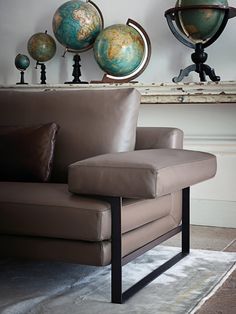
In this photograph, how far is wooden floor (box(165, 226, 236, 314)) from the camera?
6.39 feet

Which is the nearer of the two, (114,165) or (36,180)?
(114,165)

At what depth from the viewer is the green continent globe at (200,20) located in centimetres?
304

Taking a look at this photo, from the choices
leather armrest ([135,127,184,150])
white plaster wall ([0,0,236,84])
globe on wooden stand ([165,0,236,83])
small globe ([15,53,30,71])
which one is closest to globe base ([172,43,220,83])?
globe on wooden stand ([165,0,236,83])

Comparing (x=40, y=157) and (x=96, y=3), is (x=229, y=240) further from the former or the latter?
(x=96, y=3)

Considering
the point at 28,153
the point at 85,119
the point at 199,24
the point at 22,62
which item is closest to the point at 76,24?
the point at 22,62

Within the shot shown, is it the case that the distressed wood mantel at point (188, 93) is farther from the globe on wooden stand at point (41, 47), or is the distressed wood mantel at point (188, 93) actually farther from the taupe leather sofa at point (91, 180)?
the taupe leather sofa at point (91, 180)

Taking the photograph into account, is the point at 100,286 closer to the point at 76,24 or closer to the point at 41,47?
the point at 76,24

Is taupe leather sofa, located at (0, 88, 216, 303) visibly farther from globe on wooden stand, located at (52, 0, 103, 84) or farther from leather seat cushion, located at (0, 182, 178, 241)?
globe on wooden stand, located at (52, 0, 103, 84)

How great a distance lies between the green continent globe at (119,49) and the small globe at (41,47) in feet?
1.33

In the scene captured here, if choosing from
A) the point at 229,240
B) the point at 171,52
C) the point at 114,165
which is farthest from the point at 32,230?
the point at 171,52

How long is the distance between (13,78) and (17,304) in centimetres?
232

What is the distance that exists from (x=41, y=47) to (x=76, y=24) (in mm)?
354

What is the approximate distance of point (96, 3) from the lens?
372 cm

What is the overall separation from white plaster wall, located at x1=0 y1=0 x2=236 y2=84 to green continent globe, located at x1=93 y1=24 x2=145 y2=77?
8.4 inches
